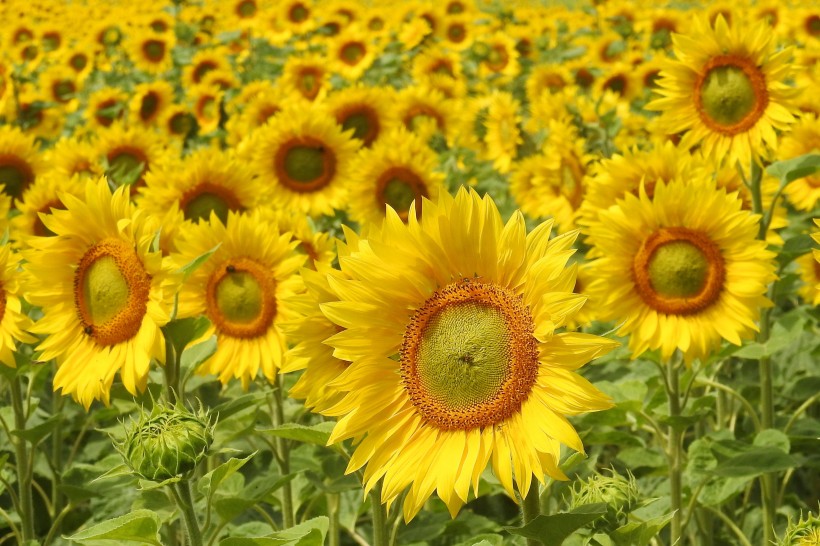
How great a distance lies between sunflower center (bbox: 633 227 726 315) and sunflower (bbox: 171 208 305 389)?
1248mm

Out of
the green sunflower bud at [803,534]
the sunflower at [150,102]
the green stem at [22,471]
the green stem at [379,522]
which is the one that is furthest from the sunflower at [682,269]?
the sunflower at [150,102]

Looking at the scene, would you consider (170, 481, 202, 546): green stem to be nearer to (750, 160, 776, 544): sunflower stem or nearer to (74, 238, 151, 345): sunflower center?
(74, 238, 151, 345): sunflower center

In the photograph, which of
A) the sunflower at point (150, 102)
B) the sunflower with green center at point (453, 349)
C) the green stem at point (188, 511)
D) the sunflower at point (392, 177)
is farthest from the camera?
the sunflower at point (150, 102)

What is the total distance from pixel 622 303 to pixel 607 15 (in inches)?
300

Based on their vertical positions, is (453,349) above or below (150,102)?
below

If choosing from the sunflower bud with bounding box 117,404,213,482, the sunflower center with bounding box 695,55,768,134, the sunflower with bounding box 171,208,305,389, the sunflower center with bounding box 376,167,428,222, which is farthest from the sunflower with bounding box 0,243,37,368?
the sunflower center with bounding box 695,55,768,134

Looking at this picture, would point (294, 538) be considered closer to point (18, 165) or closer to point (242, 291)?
point (242, 291)

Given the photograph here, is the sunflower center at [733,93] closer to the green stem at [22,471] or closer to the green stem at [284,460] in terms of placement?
the green stem at [284,460]

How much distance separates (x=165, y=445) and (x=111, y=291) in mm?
897

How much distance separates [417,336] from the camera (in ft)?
7.14

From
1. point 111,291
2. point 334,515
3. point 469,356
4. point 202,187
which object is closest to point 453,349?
point 469,356

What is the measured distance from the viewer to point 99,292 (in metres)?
2.85

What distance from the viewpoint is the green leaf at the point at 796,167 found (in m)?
3.19

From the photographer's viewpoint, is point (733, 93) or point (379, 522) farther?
point (733, 93)
